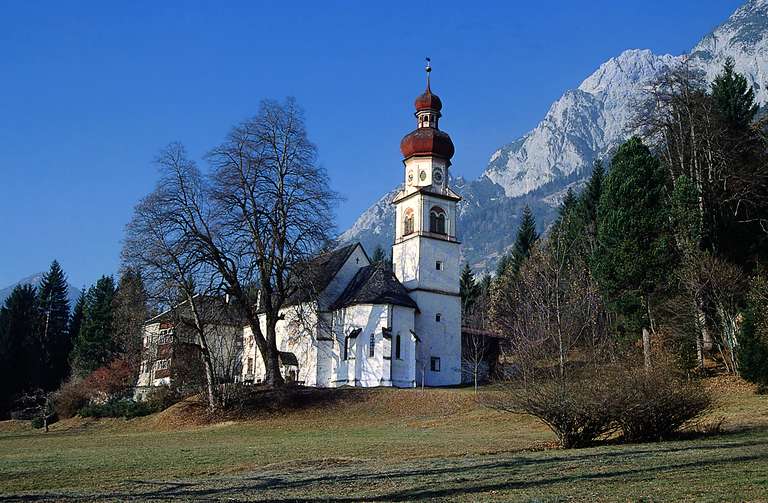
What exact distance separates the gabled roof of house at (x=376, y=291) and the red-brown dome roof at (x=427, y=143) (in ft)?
26.9

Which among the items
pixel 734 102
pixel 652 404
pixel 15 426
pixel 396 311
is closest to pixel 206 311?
pixel 396 311

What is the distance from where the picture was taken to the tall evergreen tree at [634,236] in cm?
3862

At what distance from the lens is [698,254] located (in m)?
36.4

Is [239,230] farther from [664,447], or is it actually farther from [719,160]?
[664,447]

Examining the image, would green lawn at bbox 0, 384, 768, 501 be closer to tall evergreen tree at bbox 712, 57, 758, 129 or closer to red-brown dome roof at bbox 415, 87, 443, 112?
tall evergreen tree at bbox 712, 57, 758, 129

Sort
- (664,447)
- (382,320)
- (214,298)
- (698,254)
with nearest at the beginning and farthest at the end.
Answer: (664,447) → (698,254) → (214,298) → (382,320)

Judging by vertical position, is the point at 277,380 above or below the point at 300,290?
below

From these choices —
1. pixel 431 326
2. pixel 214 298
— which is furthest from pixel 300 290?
pixel 431 326

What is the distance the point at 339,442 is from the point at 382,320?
21.9m

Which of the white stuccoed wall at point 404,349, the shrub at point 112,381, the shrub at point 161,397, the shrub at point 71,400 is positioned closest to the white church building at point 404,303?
the white stuccoed wall at point 404,349

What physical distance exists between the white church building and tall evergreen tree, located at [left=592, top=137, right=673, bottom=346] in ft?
39.5

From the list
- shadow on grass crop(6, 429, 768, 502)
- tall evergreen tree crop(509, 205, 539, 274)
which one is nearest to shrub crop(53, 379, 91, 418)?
shadow on grass crop(6, 429, 768, 502)

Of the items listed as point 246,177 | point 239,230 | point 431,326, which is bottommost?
point 431,326

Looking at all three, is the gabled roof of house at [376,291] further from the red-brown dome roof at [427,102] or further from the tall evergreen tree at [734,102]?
the tall evergreen tree at [734,102]
